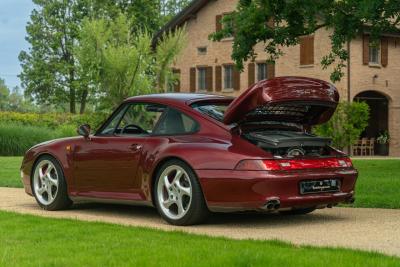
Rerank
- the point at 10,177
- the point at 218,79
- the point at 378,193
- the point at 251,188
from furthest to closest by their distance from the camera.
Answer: the point at 218,79, the point at 10,177, the point at 378,193, the point at 251,188

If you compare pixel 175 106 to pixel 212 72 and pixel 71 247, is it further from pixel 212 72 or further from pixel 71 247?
pixel 212 72

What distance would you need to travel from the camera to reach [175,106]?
27.1ft

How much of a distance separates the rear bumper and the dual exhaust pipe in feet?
0.07

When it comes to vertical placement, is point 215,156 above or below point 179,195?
above

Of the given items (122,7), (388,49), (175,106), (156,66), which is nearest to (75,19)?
(122,7)

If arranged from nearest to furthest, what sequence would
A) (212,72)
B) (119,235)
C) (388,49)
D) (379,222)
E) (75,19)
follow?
(119,235) < (379,222) < (388,49) < (212,72) < (75,19)

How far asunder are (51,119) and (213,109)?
31.7 metres

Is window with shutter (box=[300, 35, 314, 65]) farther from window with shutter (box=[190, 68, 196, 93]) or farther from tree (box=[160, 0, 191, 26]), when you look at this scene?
tree (box=[160, 0, 191, 26])

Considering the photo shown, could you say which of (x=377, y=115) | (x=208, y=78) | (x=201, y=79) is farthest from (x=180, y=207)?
(x=201, y=79)

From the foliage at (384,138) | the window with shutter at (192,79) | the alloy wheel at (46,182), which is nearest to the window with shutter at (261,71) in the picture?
the window with shutter at (192,79)

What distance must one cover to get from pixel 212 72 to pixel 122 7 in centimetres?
2292

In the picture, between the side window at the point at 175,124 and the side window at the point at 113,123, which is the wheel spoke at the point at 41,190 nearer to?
the side window at the point at 113,123

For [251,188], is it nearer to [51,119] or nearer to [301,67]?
[301,67]

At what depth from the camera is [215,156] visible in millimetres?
7496
